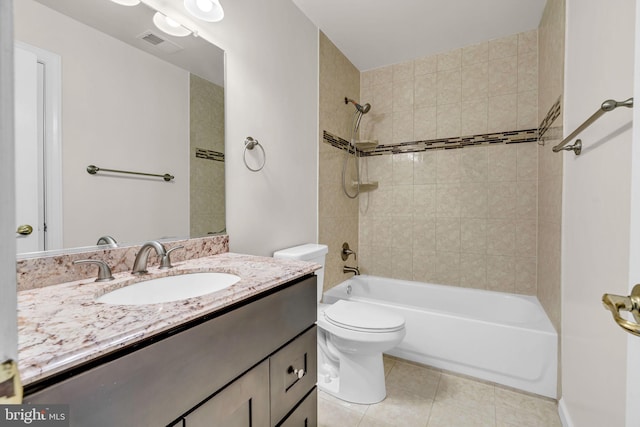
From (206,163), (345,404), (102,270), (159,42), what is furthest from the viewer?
(345,404)

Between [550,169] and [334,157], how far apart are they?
1494 mm

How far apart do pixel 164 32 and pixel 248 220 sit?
3.02 ft

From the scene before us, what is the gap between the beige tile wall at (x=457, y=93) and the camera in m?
2.30

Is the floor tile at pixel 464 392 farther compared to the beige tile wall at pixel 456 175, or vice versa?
the beige tile wall at pixel 456 175

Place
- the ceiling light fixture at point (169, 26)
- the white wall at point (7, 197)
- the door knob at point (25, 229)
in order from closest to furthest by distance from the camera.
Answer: the white wall at point (7, 197)
the door knob at point (25, 229)
the ceiling light fixture at point (169, 26)

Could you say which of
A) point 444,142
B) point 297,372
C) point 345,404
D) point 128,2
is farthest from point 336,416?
point 444,142

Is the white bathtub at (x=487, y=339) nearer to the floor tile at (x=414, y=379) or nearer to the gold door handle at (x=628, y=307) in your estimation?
the floor tile at (x=414, y=379)

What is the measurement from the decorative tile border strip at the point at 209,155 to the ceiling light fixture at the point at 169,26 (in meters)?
0.49

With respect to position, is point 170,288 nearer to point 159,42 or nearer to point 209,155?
point 209,155

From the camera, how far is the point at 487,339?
5.90 ft

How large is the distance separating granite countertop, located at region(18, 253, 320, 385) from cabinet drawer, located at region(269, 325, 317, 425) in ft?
0.81

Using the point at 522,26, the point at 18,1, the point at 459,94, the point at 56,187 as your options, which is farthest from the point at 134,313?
the point at 522,26

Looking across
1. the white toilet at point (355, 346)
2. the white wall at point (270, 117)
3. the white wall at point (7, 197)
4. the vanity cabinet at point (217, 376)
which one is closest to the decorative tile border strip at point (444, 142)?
the white wall at point (270, 117)

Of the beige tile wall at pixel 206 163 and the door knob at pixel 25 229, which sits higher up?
the beige tile wall at pixel 206 163
